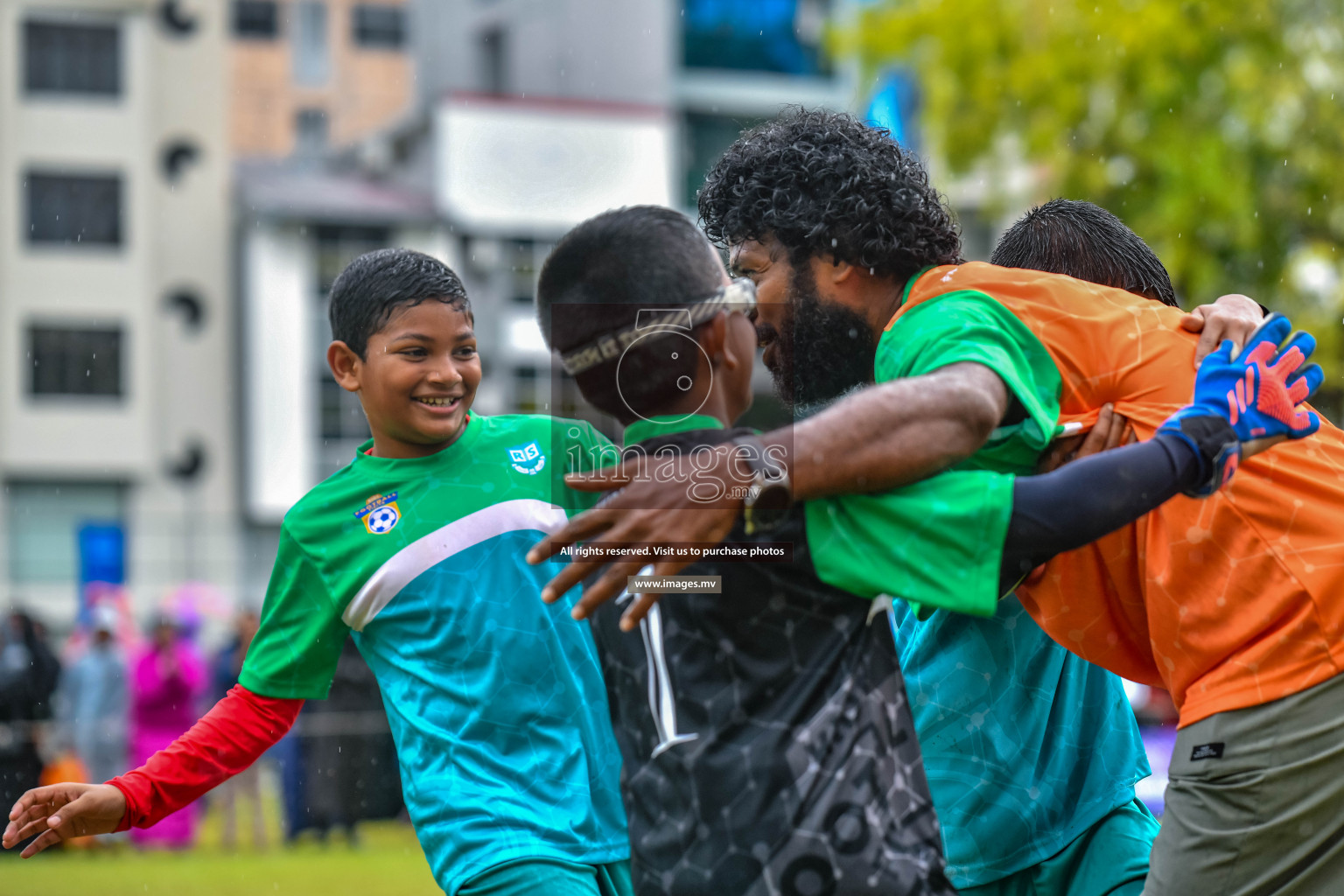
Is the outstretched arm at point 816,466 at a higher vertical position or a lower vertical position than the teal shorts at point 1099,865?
higher

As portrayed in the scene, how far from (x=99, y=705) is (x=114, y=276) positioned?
78.2 feet

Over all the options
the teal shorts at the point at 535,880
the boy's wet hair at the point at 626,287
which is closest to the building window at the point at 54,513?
the teal shorts at the point at 535,880

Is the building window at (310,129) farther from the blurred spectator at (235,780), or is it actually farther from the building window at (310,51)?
the blurred spectator at (235,780)

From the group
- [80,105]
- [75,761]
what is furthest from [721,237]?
[80,105]

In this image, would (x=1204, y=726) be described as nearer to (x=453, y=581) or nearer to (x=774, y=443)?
(x=774, y=443)

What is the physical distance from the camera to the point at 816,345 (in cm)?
325

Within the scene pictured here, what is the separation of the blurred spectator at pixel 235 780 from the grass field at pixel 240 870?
0.60 ft

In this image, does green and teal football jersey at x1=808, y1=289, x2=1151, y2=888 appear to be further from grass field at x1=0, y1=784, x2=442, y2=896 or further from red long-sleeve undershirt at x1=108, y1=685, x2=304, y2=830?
grass field at x1=0, y1=784, x2=442, y2=896

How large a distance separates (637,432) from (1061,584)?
0.96 meters

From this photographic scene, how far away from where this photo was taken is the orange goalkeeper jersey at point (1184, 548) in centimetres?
286

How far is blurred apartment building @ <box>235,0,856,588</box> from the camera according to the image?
113 ft

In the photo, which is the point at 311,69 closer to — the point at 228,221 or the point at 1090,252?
the point at 228,221

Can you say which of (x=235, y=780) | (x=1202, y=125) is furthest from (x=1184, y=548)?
(x=1202, y=125)

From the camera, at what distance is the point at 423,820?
3.74 m
